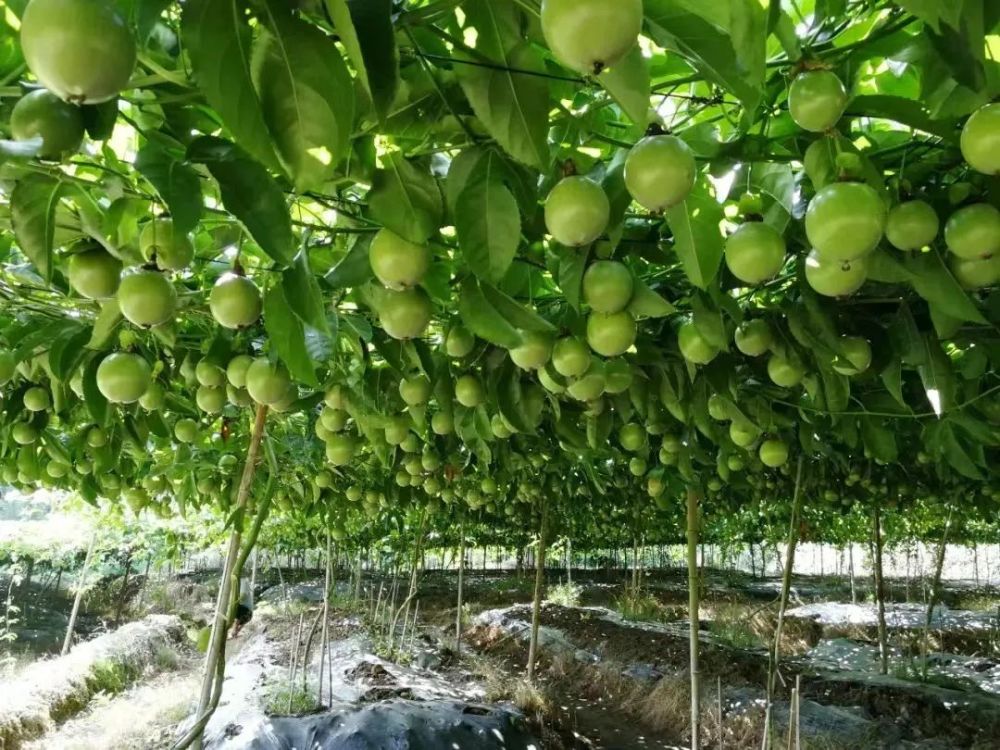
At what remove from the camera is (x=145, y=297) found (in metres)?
1.48

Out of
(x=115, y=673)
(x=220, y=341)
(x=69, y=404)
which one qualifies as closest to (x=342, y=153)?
(x=220, y=341)

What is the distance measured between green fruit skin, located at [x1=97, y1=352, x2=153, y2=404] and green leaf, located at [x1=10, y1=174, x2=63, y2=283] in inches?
21.7

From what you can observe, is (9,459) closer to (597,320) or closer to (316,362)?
(316,362)

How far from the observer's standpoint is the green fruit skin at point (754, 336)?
6.72 ft

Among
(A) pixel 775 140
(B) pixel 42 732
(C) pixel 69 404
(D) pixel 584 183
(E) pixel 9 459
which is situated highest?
(A) pixel 775 140

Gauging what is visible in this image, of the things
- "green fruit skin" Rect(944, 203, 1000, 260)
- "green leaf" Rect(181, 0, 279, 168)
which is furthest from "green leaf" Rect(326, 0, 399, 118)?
"green fruit skin" Rect(944, 203, 1000, 260)

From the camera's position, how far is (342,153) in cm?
92

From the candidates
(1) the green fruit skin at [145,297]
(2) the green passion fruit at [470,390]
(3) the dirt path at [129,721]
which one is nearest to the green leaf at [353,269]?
(1) the green fruit skin at [145,297]

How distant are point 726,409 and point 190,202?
2.05 metres

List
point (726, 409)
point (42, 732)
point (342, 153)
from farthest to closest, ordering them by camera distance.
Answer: point (42, 732) < point (726, 409) < point (342, 153)

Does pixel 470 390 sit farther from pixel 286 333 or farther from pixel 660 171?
pixel 660 171

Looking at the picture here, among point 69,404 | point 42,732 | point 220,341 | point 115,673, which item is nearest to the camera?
point 220,341

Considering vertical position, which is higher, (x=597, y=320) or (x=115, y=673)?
(x=597, y=320)

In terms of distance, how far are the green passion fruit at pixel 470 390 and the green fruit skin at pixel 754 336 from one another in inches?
32.9
